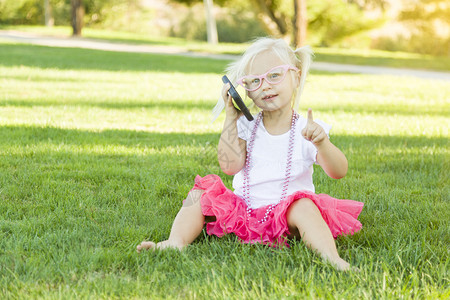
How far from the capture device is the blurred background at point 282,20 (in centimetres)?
2466

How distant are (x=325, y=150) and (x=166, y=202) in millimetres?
1100

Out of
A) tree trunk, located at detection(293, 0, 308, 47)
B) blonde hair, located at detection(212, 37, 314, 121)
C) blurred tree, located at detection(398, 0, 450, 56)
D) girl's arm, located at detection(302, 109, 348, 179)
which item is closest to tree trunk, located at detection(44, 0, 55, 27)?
blurred tree, located at detection(398, 0, 450, 56)

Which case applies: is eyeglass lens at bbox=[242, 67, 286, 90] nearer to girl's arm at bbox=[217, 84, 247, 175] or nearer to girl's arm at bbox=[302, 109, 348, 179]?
girl's arm at bbox=[217, 84, 247, 175]

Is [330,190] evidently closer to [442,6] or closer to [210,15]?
[210,15]

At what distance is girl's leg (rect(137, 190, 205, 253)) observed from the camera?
2.41 metres

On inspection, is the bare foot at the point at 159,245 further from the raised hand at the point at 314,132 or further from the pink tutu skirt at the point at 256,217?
the raised hand at the point at 314,132

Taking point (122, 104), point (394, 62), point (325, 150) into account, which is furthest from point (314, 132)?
point (394, 62)

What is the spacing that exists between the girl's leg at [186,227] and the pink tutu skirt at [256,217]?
4 cm

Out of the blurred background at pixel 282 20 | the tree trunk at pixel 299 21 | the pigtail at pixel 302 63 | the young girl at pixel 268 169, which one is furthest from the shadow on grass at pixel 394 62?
the young girl at pixel 268 169

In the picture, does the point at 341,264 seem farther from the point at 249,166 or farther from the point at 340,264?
the point at 249,166

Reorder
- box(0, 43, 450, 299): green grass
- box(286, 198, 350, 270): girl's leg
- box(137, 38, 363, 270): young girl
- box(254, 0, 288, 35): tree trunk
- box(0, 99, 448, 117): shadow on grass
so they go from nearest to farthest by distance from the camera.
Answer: box(0, 43, 450, 299): green grass
box(286, 198, 350, 270): girl's leg
box(137, 38, 363, 270): young girl
box(0, 99, 448, 117): shadow on grass
box(254, 0, 288, 35): tree trunk

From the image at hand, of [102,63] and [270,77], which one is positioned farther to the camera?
[102,63]

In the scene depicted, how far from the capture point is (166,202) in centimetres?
308

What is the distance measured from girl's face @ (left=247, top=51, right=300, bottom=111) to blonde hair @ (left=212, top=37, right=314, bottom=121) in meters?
0.03
